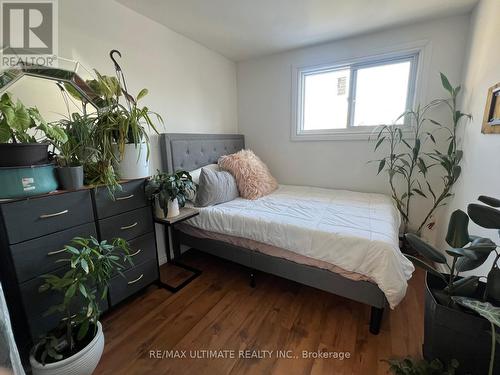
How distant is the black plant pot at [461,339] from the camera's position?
34.6 inches

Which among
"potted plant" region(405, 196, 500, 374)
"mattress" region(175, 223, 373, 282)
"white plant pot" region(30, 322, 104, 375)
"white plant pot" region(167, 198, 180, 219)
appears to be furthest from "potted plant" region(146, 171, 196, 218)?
"potted plant" region(405, 196, 500, 374)

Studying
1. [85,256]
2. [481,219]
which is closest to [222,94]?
[85,256]

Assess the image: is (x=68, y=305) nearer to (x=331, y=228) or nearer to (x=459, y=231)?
(x=331, y=228)

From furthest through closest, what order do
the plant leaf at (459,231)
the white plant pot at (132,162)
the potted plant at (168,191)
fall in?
the potted plant at (168,191) < the white plant pot at (132,162) < the plant leaf at (459,231)

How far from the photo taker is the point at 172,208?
182 centimetres

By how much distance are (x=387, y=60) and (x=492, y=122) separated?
141 cm

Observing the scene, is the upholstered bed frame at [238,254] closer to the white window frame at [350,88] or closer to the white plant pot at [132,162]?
the white plant pot at [132,162]

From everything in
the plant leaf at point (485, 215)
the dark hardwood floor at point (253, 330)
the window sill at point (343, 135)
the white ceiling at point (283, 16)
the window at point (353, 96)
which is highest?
the white ceiling at point (283, 16)

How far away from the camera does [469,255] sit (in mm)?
843

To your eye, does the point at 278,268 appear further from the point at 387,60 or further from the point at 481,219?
the point at 387,60

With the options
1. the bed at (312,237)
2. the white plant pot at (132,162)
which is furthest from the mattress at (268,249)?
the white plant pot at (132,162)

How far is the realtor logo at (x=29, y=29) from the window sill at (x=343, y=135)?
2.40 metres

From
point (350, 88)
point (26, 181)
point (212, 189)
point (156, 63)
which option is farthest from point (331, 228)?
point (156, 63)

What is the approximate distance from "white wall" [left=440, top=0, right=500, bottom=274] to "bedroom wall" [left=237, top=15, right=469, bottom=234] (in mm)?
219
